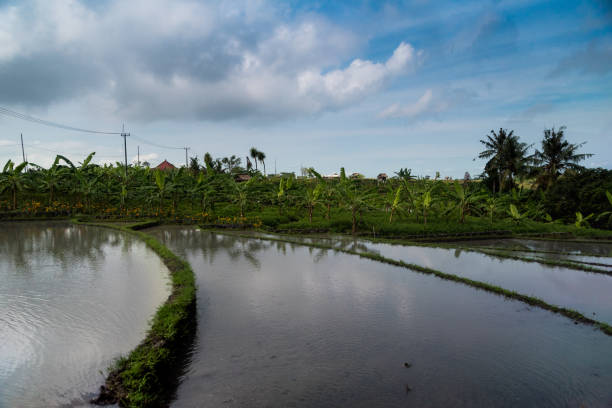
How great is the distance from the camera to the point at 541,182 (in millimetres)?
26250

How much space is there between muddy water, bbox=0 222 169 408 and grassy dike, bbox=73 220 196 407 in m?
0.25

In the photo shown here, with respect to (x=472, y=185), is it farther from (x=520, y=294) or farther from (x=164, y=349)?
(x=164, y=349)

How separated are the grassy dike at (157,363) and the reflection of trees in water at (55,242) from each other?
5018 millimetres

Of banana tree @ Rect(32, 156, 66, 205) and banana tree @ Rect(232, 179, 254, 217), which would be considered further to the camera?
banana tree @ Rect(32, 156, 66, 205)

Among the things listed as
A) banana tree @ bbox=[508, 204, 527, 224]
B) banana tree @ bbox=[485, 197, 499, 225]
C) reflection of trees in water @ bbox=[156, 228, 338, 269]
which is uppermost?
banana tree @ bbox=[485, 197, 499, 225]

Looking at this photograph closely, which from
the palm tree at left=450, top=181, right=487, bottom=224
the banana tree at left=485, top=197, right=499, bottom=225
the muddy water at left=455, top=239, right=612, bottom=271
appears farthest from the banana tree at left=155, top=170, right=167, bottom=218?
the banana tree at left=485, top=197, right=499, bottom=225

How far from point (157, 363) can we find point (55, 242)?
442 inches

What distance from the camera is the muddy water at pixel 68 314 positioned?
3869 millimetres

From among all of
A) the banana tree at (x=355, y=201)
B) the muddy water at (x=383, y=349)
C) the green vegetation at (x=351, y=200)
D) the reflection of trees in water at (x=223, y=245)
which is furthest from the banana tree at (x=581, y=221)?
the muddy water at (x=383, y=349)

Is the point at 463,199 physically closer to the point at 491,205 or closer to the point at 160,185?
the point at 491,205

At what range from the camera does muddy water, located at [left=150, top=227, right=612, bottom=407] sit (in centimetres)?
375

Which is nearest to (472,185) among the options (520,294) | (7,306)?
(520,294)

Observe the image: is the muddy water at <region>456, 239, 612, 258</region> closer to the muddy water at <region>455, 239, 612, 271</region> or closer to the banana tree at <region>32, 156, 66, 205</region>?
the muddy water at <region>455, 239, 612, 271</region>

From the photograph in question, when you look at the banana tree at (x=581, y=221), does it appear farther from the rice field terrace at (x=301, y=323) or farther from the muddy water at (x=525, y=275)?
the muddy water at (x=525, y=275)
